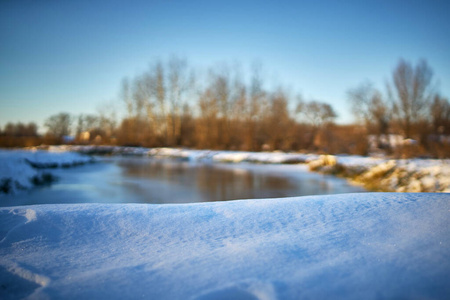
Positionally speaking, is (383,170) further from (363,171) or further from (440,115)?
(440,115)

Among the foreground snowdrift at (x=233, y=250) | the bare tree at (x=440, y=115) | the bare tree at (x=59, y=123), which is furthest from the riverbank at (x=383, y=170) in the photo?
the bare tree at (x=59, y=123)

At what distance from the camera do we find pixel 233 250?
5.43ft

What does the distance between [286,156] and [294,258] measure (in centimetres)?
1565

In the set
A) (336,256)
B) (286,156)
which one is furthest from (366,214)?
(286,156)

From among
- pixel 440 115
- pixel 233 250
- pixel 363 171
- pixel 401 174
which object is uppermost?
pixel 440 115

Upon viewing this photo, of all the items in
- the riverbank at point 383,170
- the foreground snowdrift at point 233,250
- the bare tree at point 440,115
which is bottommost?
the riverbank at point 383,170

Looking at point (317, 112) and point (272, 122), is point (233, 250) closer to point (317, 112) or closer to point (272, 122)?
point (272, 122)

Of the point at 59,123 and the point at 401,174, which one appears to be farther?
the point at 59,123

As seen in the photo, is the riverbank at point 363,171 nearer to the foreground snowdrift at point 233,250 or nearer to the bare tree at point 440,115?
the foreground snowdrift at point 233,250

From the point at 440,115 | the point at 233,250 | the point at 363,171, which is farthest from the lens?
the point at 440,115

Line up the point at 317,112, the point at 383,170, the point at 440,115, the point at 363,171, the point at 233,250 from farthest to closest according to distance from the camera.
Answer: the point at 317,112
the point at 440,115
the point at 363,171
the point at 383,170
the point at 233,250

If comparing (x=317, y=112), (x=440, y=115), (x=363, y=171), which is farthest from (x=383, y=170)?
(x=317, y=112)

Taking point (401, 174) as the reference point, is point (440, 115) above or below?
above

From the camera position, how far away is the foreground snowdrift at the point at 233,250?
1269mm
